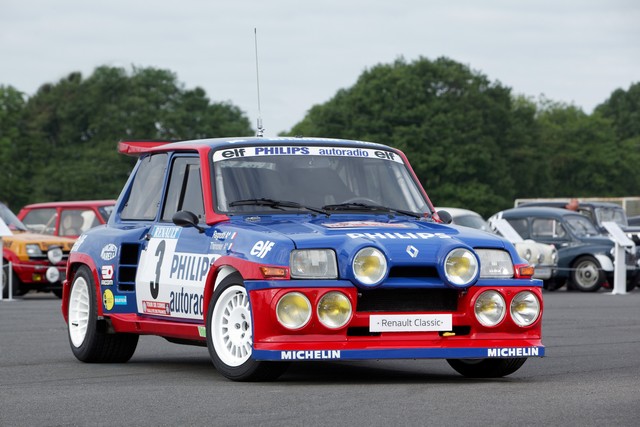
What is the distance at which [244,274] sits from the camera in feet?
30.8

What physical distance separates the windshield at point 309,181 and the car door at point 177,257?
1.05ft

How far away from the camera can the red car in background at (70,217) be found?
28.6 metres

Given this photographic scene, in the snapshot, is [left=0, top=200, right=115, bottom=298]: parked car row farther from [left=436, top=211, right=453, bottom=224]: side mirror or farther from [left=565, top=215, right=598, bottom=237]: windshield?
[left=436, top=211, right=453, bottom=224]: side mirror

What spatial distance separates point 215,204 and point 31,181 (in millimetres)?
87252

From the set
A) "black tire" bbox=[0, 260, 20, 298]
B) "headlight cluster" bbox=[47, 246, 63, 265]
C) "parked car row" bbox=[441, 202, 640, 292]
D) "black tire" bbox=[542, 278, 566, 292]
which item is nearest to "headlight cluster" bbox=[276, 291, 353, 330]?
"headlight cluster" bbox=[47, 246, 63, 265]

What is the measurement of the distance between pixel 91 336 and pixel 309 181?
2.45 meters

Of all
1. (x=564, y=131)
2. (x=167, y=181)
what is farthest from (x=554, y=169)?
(x=167, y=181)

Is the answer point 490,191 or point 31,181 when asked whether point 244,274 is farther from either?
point 31,181

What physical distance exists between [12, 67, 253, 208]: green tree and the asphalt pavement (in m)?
76.7

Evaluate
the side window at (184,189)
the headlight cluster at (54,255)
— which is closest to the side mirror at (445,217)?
the side window at (184,189)

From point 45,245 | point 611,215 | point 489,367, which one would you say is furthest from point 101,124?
point 489,367

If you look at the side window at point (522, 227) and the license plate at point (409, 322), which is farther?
the side window at point (522, 227)

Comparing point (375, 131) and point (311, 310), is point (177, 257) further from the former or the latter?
point (375, 131)

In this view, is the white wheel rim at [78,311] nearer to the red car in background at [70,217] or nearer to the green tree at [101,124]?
the red car in background at [70,217]
